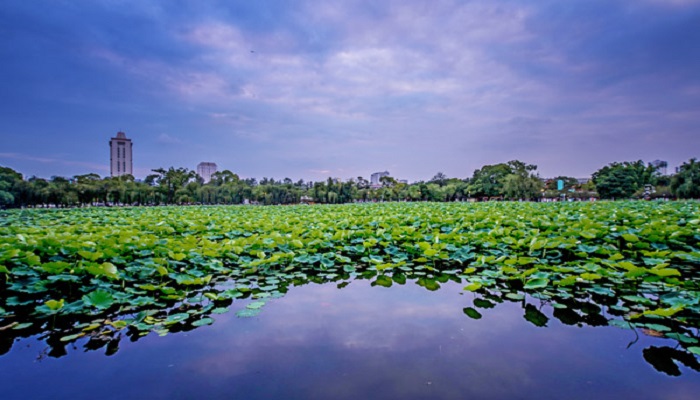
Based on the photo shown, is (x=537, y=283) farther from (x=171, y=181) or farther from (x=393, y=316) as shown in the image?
(x=171, y=181)

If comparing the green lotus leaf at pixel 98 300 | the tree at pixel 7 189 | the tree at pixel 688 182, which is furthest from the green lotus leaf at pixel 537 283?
the tree at pixel 688 182

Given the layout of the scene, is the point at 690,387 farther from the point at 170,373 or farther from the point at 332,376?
the point at 170,373

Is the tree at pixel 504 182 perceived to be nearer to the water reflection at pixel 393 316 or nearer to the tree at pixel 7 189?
the water reflection at pixel 393 316

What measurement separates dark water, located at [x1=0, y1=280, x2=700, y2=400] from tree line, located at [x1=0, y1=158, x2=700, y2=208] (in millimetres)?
40073

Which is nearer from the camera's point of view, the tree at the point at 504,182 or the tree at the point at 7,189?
the tree at the point at 7,189

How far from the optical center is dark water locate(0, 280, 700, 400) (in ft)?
6.31

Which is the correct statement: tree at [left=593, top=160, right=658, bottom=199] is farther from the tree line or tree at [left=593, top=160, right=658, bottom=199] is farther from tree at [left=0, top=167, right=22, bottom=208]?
tree at [left=0, top=167, right=22, bottom=208]

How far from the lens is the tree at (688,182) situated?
34531mm

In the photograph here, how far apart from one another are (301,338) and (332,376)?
67 cm

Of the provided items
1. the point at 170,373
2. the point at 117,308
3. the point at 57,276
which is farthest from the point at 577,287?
the point at 57,276

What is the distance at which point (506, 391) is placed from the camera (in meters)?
1.92

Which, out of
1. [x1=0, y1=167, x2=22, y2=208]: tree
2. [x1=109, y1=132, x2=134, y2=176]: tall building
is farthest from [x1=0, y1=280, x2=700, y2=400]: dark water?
[x1=109, y1=132, x2=134, y2=176]: tall building

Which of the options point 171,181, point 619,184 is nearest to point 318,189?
point 171,181

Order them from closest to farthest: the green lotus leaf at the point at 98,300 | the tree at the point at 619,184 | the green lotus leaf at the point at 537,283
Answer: the green lotus leaf at the point at 98,300
the green lotus leaf at the point at 537,283
the tree at the point at 619,184
